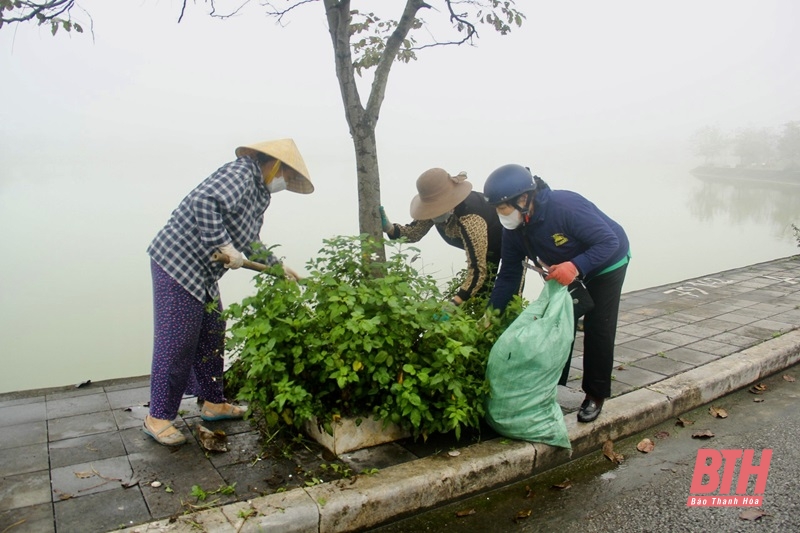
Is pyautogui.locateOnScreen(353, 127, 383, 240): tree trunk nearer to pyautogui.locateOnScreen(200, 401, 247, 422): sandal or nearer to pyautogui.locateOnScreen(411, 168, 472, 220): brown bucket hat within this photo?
pyautogui.locateOnScreen(411, 168, 472, 220): brown bucket hat

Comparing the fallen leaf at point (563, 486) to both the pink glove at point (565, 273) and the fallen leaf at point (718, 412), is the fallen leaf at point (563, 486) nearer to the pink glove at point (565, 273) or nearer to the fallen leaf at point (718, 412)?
the pink glove at point (565, 273)

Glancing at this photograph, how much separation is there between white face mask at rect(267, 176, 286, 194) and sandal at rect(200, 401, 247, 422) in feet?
4.22

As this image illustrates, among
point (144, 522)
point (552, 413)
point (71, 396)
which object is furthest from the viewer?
point (71, 396)

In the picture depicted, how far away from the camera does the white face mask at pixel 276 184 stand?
3700mm

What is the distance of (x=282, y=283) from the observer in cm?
345

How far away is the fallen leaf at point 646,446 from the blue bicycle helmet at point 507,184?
1671 millimetres

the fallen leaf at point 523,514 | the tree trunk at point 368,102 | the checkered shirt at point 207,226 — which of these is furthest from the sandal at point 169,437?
the tree trunk at point 368,102

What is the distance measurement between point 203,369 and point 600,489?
230 cm

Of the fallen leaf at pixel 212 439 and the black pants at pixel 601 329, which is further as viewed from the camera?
the black pants at pixel 601 329

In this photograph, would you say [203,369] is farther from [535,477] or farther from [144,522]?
[535,477]

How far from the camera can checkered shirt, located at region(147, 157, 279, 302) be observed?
342 centimetres

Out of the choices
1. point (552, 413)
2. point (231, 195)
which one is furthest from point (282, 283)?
point (552, 413)

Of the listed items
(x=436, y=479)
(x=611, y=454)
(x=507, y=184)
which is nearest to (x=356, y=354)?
(x=436, y=479)
